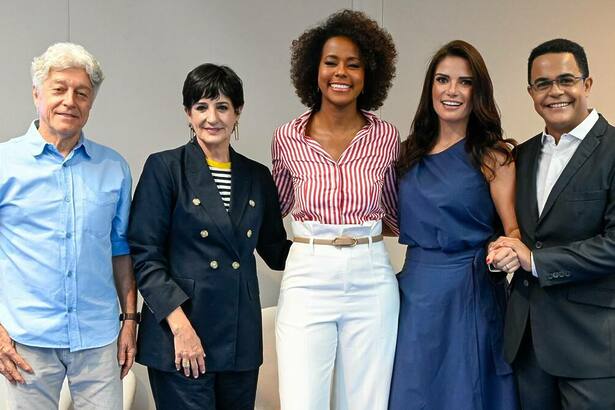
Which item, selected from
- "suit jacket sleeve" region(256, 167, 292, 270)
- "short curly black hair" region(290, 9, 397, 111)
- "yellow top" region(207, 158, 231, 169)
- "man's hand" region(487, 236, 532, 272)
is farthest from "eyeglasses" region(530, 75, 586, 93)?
"yellow top" region(207, 158, 231, 169)

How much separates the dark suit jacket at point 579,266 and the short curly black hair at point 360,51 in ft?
2.71

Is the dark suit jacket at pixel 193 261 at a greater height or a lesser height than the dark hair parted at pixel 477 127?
lesser

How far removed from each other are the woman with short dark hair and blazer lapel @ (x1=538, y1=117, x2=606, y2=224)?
95 cm

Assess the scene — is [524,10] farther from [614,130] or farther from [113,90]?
[113,90]

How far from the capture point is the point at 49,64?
1.89 metres

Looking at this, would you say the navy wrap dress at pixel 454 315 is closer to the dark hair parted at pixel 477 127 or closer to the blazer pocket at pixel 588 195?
the dark hair parted at pixel 477 127

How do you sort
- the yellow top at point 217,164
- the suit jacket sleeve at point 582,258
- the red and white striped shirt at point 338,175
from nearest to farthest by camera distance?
the suit jacket sleeve at point 582,258, the yellow top at point 217,164, the red and white striped shirt at point 338,175

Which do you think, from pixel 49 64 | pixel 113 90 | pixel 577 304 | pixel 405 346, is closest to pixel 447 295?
pixel 405 346

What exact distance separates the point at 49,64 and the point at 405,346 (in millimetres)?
1446

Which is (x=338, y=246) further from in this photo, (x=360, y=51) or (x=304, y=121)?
(x=360, y=51)

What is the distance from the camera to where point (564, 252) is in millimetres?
1978

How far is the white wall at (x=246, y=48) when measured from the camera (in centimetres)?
270

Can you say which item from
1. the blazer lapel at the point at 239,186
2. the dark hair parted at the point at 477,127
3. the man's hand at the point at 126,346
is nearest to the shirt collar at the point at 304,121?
the dark hair parted at the point at 477,127

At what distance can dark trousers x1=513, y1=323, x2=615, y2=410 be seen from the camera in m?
1.98
